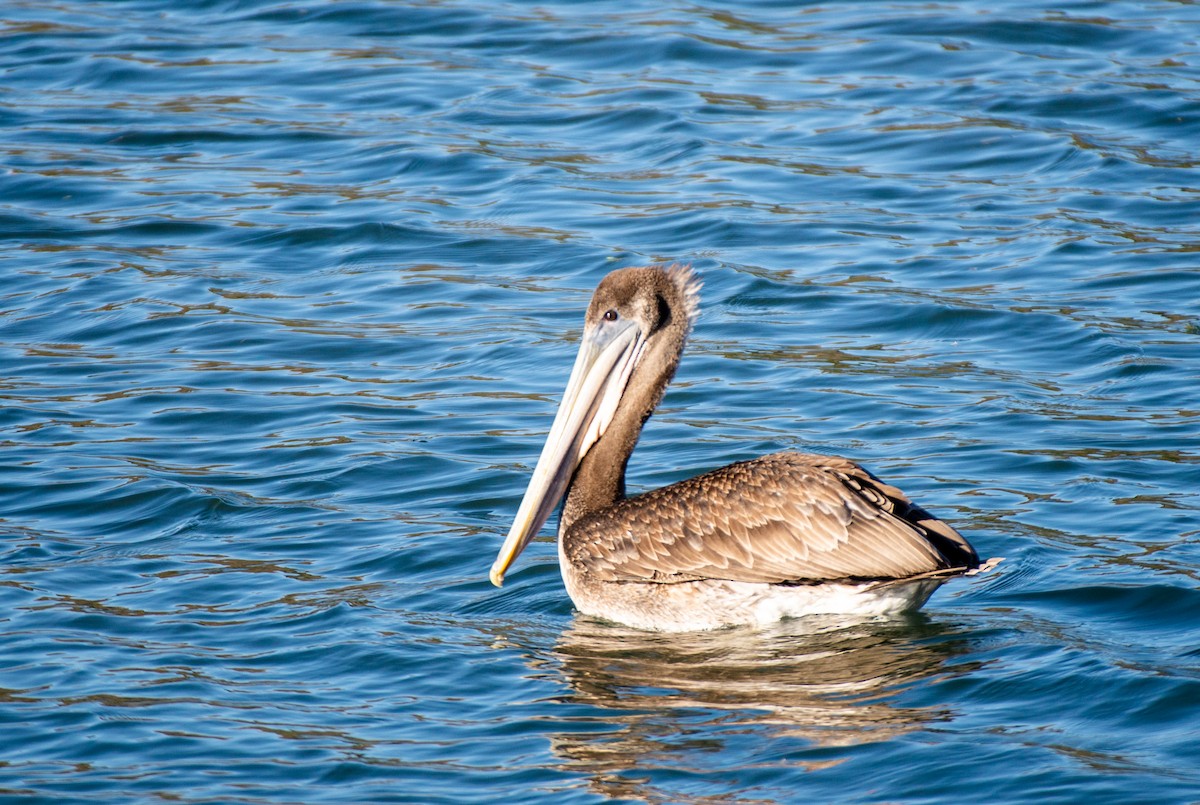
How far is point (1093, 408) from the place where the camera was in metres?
8.45

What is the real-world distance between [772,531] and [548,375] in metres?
3.17

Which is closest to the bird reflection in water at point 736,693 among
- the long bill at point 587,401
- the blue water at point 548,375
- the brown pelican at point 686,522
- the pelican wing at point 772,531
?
the blue water at point 548,375

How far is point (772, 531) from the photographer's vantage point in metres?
6.38

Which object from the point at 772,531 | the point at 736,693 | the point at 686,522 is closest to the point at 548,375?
the point at 686,522

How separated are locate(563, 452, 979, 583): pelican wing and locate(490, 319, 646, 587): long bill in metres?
0.24

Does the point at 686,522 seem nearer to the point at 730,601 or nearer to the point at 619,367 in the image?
the point at 730,601

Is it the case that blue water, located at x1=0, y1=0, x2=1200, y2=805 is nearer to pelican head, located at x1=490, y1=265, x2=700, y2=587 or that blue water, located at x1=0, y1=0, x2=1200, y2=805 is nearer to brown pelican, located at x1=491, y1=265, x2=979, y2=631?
brown pelican, located at x1=491, y1=265, x2=979, y2=631

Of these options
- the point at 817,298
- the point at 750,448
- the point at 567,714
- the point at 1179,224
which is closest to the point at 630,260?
the point at 817,298

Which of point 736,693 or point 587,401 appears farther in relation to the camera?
point 587,401

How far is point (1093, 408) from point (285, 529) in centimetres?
397

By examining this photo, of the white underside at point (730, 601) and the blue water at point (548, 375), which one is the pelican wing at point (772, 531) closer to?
the white underside at point (730, 601)

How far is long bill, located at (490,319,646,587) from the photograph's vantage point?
7039 millimetres

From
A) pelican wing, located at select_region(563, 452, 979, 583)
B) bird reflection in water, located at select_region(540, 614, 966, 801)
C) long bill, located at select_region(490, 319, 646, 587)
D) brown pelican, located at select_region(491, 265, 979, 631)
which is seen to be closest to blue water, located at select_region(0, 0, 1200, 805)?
bird reflection in water, located at select_region(540, 614, 966, 801)

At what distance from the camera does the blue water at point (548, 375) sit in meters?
5.48
